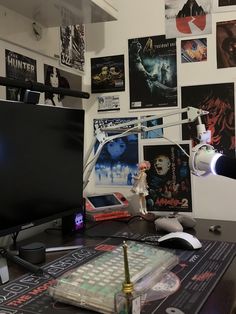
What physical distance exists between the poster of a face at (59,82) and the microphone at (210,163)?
2.37ft

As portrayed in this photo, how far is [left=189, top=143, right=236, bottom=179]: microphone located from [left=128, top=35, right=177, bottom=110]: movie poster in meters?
0.67

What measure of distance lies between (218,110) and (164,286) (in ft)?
2.98

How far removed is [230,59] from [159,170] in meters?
0.51

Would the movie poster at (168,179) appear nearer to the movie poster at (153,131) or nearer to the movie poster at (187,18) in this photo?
the movie poster at (153,131)

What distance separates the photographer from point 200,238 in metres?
1.23

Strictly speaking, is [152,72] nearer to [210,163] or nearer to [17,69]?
[17,69]

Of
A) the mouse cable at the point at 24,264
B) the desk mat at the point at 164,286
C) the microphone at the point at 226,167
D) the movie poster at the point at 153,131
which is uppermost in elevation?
the movie poster at the point at 153,131

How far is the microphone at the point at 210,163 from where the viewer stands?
703 mm

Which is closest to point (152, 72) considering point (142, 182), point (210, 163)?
point (142, 182)

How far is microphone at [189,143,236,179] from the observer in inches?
27.7

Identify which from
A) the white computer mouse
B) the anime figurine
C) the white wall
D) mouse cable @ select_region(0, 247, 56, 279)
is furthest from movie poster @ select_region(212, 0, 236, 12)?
mouse cable @ select_region(0, 247, 56, 279)

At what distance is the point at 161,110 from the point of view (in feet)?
5.41

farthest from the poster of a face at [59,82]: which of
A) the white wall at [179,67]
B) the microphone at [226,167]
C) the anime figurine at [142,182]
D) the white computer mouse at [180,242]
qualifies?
the microphone at [226,167]

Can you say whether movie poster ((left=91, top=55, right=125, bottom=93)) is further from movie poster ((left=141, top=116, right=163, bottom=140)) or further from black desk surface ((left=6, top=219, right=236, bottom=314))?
black desk surface ((left=6, top=219, right=236, bottom=314))
